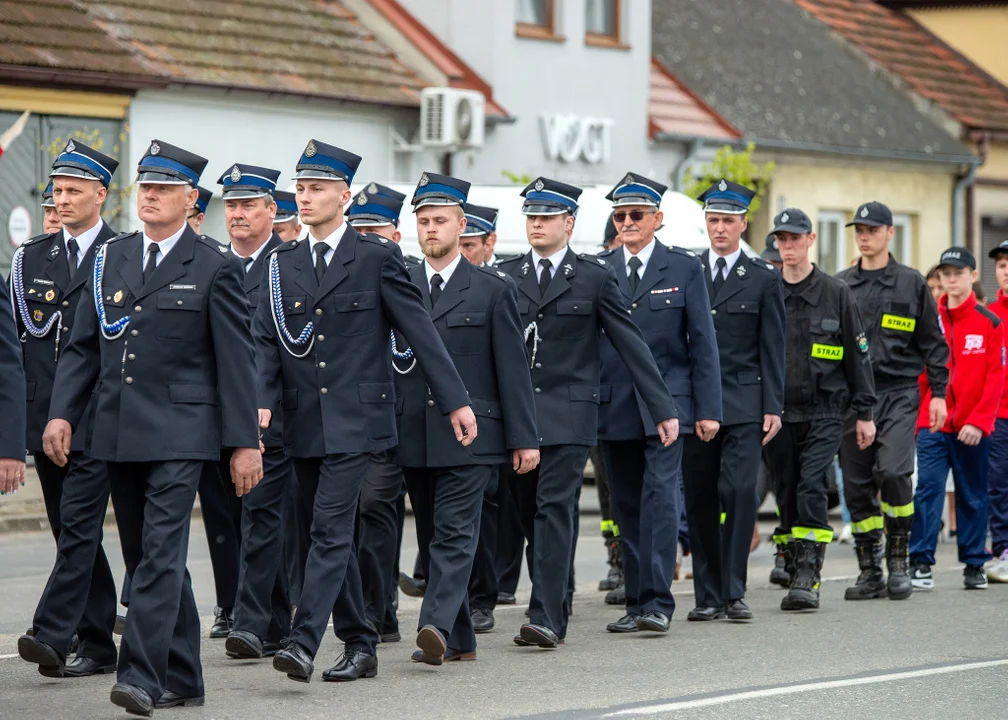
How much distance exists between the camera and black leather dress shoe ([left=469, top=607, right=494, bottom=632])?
10.6 m

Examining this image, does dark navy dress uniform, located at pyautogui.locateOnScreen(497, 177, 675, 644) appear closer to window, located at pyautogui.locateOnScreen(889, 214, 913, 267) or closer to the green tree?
the green tree

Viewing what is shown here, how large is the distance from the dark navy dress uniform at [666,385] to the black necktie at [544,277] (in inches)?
28.4

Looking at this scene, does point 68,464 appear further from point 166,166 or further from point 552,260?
point 552,260

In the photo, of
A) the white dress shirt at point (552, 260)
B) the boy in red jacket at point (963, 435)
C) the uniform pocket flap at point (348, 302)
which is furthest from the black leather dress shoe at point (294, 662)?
the boy in red jacket at point (963, 435)

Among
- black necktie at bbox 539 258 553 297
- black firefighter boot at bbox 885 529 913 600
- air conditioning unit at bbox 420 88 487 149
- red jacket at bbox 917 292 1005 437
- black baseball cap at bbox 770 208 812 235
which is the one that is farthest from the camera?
air conditioning unit at bbox 420 88 487 149

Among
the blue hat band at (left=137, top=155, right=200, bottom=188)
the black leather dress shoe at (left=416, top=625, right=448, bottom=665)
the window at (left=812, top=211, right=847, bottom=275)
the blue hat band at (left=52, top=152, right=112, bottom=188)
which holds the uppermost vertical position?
the window at (left=812, top=211, right=847, bottom=275)

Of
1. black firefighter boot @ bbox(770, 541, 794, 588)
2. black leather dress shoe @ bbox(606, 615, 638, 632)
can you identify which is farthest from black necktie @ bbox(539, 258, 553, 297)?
black firefighter boot @ bbox(770, 541, 794, 588)

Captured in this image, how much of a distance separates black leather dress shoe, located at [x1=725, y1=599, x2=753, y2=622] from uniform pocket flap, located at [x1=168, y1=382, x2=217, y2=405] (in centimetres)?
390

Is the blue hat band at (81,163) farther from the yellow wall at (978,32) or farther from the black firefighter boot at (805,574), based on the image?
the yellow wall at (978,32)

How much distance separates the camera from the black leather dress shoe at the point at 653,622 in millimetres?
10430

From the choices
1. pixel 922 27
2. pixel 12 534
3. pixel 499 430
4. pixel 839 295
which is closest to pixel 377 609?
pixel 499 430

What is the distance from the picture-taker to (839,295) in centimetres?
1198

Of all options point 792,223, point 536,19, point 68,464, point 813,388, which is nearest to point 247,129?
point 536,19

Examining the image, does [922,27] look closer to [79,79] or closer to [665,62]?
[665,62]
